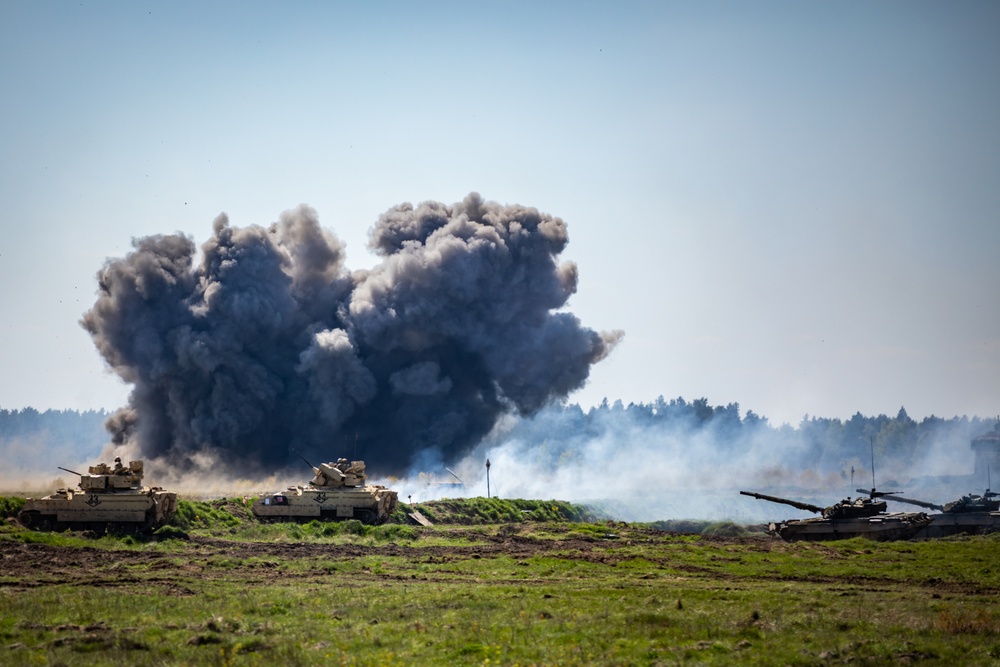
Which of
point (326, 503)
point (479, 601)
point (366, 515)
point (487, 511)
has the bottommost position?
point (479, 601)

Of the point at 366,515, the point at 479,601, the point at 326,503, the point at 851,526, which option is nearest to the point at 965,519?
the point at 851,526

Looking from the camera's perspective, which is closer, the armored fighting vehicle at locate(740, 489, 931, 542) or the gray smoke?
the armored fighting vehicle at locate(740, 489, 931, 542)

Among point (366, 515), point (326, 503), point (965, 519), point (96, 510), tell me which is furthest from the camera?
point (965, 519)

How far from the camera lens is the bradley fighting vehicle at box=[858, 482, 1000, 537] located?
180 feet

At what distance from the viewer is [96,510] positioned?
44.3m

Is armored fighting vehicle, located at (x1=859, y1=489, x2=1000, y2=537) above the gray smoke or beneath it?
beneath

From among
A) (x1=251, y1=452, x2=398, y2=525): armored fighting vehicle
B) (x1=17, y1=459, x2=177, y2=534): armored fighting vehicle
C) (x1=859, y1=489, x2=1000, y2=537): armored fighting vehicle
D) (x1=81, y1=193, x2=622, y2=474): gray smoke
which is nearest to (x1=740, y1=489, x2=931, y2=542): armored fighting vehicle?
(x1=859, y1=489, x2=1000, y2=537): armored fighting vehicle

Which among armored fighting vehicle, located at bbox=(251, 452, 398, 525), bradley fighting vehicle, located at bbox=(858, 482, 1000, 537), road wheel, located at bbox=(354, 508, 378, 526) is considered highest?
armored fighting vehicle, located at bbox=(251, 452, 398, 525)

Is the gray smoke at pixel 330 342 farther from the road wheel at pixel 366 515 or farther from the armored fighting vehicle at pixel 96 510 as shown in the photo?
the armored fighting vehicle at pixel 96 510

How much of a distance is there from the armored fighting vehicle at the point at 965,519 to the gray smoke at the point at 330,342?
33.7 m

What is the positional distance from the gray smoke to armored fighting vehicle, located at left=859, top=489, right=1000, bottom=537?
33.7m

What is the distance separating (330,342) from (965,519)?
148 feet

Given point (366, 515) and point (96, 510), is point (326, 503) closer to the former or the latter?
point (366, 515)

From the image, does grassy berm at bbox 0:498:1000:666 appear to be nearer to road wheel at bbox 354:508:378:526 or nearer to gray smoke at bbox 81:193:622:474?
road wheel at bbox 354:508:378:526
